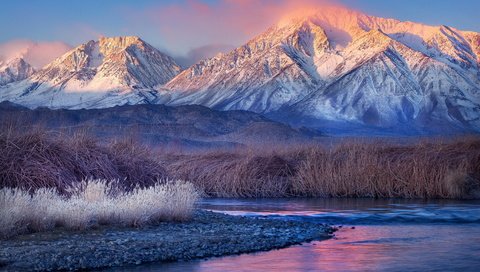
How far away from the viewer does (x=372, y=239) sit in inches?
965

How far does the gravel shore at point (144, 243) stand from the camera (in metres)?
18.4

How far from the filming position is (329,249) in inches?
863

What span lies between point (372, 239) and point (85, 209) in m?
8.56

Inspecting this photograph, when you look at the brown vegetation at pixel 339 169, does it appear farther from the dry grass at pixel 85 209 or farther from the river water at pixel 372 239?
the dry grass at pixel 85 209

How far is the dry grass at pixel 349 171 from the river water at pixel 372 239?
8.84 feet

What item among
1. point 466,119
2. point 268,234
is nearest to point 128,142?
point 268,234

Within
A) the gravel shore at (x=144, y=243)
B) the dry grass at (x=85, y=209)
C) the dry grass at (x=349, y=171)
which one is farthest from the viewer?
the dry grass at (x=349, y=171)

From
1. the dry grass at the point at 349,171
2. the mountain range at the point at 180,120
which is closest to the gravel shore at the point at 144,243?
the dry grass at the point at 349,171

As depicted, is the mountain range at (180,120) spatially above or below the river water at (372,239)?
above

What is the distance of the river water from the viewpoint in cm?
1914

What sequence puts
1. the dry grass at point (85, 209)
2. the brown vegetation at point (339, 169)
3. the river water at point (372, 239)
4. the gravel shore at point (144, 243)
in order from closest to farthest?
1. the gravel shore at point (144, 243)
2. the river water at point (372, 239)
3. the dry grass at point (85, 209)
4. the brown vegetation at point (339, 169)

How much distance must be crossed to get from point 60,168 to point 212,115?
141930 mm

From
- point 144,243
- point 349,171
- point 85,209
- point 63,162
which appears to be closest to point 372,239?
point 144,243

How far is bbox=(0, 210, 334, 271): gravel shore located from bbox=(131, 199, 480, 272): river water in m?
0.65
